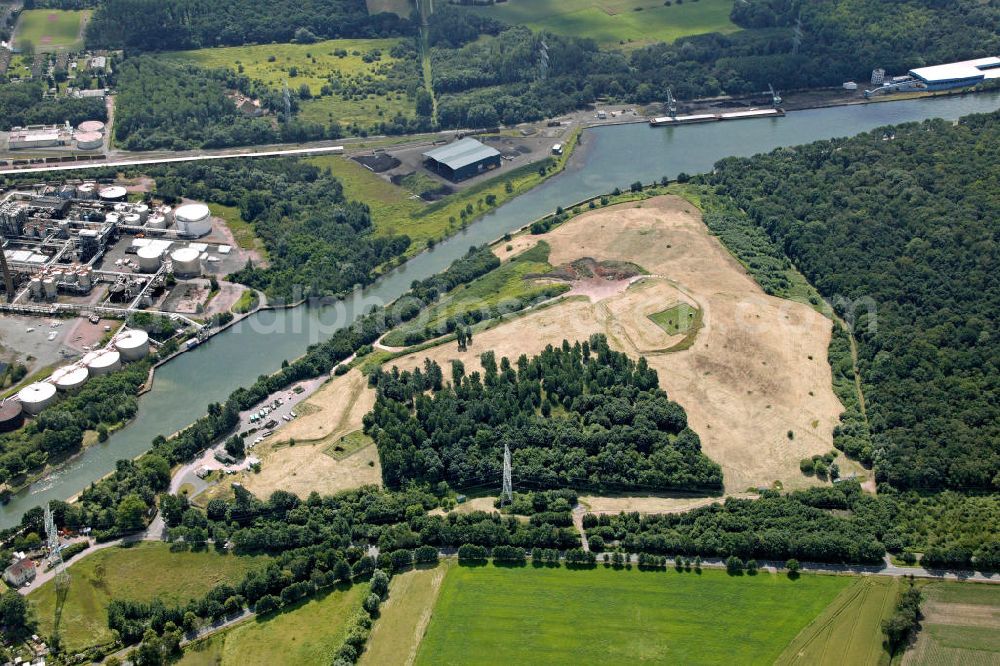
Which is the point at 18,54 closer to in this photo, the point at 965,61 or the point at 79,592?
the point at 79,592

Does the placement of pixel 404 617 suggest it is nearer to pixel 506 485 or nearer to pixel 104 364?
pixel 506 485

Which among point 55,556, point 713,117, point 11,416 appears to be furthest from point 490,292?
point 713,117

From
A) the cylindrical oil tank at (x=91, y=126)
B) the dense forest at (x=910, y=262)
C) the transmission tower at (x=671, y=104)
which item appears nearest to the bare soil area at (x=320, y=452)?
the dense forest at (x=910, y=262)

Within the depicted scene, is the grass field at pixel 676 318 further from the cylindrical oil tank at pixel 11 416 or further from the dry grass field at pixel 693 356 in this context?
the cylindrical oil tank at pixel 11 416

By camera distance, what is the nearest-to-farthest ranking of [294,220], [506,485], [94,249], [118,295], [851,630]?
[851,630] → [506,485] → [118,295] → [94,249] → [294,220]

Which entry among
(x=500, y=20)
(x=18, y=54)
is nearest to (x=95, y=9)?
(x=18, y=54)

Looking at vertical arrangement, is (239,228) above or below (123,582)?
above
